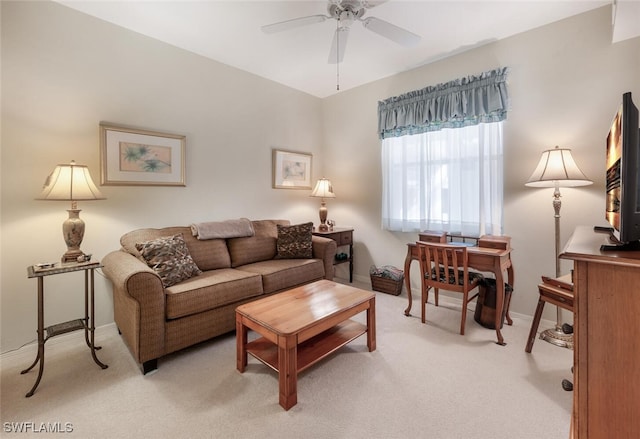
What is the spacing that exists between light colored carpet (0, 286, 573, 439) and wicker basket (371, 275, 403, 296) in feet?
3.41

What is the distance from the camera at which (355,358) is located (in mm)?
2055

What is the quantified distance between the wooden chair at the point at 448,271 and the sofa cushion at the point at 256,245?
1597 mm

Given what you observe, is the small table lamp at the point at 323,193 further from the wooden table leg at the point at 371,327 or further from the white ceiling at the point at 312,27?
the wooden table leg at the point at 371,327

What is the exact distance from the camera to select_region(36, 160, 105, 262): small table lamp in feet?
6.28

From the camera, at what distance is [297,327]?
1.63 metres

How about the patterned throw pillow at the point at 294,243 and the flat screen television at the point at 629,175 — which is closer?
the flat screen television at the point at 629,175

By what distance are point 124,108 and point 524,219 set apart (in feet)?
12.5

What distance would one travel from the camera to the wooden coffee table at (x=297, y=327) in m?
1.58

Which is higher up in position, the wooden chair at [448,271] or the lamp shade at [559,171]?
the lamp shade at [559,171]

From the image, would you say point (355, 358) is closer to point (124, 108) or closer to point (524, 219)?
point (524, 219)

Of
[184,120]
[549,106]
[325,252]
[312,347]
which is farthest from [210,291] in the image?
[549,106]

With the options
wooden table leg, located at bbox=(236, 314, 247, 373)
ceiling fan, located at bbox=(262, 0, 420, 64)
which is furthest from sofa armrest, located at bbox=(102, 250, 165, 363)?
ceiling fan, located at bbox=(262, 0, 420, 64)

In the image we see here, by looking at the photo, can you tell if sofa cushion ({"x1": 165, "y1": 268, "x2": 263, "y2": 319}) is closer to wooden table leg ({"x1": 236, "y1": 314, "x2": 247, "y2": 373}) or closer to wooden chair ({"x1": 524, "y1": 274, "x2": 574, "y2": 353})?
wooden table leg ({"x1": 236, "y1": 314, "x2": 247, "y2": 373})

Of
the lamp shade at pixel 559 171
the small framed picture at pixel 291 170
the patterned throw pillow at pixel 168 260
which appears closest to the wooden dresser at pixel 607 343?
the lamp shade at pixel 559 171
